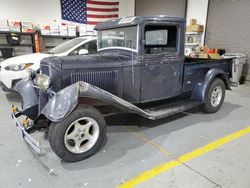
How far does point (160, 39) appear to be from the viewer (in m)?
3.52

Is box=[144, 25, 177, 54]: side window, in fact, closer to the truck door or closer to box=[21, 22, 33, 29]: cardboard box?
the truck door

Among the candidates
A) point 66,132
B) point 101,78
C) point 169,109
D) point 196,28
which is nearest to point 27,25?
point 196,28

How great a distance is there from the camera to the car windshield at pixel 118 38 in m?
3.09

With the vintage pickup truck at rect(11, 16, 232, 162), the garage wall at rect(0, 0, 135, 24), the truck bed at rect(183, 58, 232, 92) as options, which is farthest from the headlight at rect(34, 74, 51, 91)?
the garage wall at rect(0, 0, 135, 24)

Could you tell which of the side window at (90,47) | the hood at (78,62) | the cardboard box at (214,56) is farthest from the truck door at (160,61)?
the cardboard box at (214,56)

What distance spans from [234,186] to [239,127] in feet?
5.53

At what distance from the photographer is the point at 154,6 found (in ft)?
33.4

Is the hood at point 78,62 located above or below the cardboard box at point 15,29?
below

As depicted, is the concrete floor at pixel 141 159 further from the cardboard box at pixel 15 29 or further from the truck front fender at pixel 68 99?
the cardboard box at pixel 15 29

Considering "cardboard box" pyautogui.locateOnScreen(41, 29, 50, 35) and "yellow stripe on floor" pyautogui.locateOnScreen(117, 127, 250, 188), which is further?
"cardboard box" pyautogui.locateOnScreen(41, 29, 50, 35)

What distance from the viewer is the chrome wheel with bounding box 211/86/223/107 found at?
4.06m

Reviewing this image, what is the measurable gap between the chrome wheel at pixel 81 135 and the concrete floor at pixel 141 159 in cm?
18

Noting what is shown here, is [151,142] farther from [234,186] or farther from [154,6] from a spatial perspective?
[154,6]

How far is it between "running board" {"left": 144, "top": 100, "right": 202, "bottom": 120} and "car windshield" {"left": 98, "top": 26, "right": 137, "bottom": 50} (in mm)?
1034
